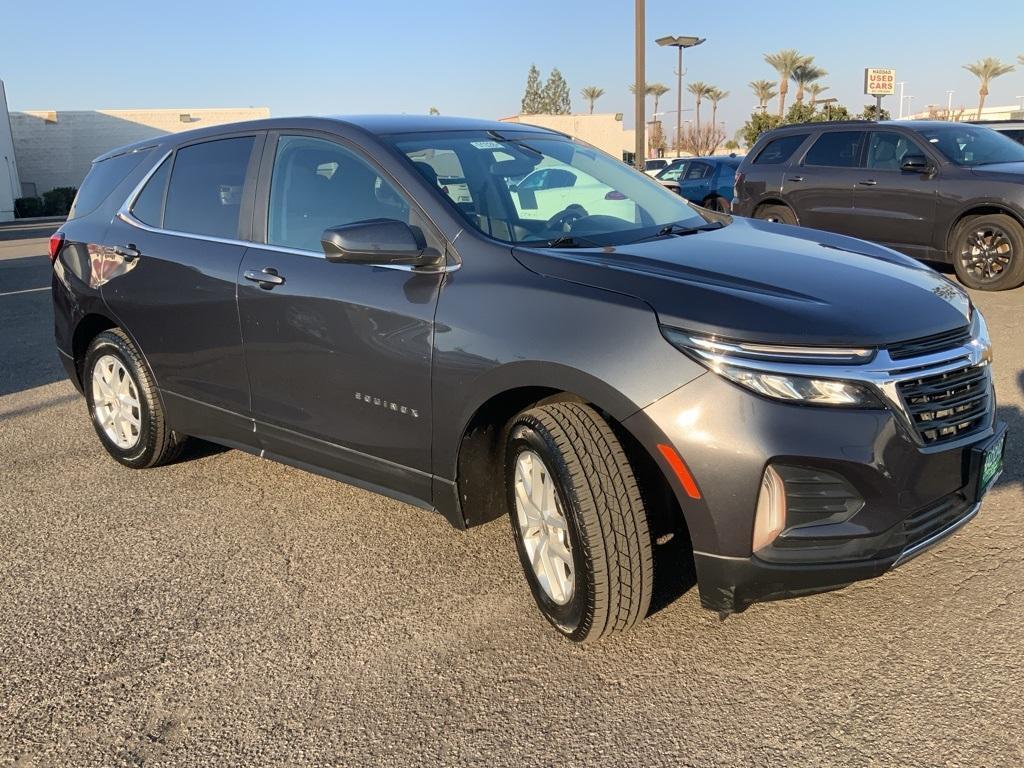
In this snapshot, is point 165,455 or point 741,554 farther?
point 165,455

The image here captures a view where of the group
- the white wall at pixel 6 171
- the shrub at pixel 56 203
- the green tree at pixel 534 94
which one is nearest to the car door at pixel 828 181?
the shrub at pixel 56 203

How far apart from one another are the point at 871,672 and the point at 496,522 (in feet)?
5.77

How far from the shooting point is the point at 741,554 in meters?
2.59

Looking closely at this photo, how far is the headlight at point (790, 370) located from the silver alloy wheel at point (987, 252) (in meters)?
7.76

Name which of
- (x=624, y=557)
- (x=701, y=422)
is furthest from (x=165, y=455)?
(x=701, y=422)

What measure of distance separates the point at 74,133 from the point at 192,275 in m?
52.3

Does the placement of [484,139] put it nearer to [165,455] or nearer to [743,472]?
[743,472]

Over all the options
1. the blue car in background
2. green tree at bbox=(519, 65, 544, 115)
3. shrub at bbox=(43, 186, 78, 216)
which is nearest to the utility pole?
the blue car in background

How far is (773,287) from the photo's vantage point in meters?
2.86

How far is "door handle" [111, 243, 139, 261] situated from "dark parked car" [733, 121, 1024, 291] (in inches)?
320

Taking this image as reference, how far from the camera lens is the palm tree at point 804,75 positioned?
56.6 m

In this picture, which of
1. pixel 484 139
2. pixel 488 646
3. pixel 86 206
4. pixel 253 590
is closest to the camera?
pixel 488 646

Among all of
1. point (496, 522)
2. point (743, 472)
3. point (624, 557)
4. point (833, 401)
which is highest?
point (833, 401)

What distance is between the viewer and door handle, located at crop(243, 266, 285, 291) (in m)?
3.74
